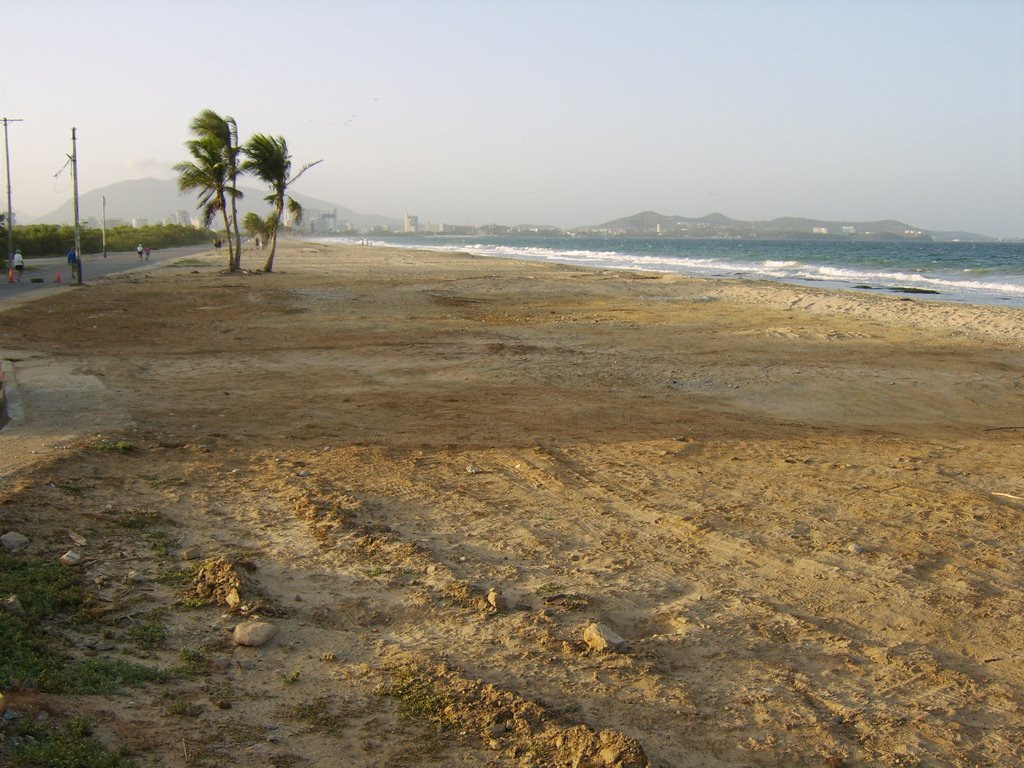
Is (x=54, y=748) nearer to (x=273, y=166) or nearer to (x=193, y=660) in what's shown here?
(x=193, y=660)

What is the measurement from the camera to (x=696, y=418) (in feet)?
30.5

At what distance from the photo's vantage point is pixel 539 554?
211 inches

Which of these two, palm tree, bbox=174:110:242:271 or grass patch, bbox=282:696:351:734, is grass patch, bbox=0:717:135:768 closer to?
grass patch, bbox=282:696:351:734

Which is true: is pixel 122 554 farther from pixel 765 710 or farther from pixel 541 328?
pixel 541 328

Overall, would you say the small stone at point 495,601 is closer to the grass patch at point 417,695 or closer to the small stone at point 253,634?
the grass patch at point 417,695

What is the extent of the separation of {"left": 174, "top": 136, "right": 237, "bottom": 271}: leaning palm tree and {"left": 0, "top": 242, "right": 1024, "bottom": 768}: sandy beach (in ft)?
76.8

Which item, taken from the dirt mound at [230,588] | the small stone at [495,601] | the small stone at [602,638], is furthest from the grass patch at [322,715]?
the small stone at [602,638]

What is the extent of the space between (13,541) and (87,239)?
201ft

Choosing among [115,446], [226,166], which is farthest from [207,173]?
[115,446]

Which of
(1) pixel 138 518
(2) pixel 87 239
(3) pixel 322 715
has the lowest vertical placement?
(3) pixel 322 715

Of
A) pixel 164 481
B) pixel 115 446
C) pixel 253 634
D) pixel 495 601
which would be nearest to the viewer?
pixel 253 634

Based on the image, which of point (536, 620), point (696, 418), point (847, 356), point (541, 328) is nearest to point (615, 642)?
point (536, 620)

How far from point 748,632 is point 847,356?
10.4 metres

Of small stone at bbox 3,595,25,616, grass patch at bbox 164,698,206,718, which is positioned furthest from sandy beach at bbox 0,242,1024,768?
small stone at bbox 3,595,25,616
